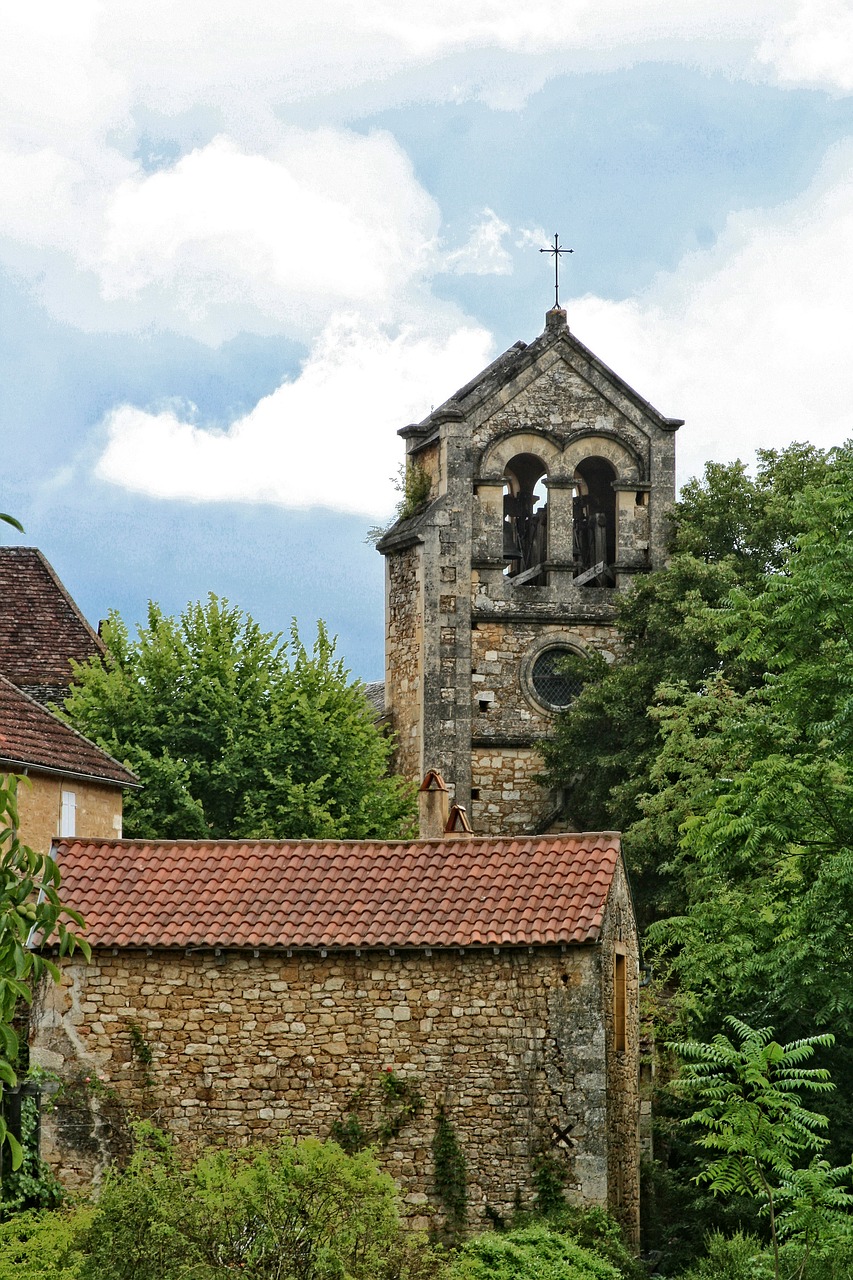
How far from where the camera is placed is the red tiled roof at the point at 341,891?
61.7 ft

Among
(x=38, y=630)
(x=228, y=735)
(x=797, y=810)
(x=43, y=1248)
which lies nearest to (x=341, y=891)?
(x=797, y=810)

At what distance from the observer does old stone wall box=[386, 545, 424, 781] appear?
112ft

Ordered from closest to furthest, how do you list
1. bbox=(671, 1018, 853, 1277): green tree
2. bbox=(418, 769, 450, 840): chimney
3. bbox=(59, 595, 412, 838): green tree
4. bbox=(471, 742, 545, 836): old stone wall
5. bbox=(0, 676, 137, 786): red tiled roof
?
bbox=(671, 1018, 853, 1277): green tree, bbox=(418, 769, 450, 840): chimney, bbox=(0, 676, 137, 786): red tiled roof, bbox=(59, 595, 412, 838): green tree, bbox=(471, 742, 545, 836): old stone wall

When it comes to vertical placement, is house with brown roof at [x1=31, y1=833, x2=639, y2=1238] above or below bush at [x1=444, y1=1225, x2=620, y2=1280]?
above

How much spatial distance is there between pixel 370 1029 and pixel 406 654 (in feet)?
54.0

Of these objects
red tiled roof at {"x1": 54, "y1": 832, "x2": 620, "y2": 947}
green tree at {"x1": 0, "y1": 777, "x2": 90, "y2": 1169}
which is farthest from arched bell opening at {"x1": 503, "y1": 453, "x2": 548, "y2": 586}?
green tree at {"x1": 0, "y1": 777, "x2": 90, "y2": 1169}

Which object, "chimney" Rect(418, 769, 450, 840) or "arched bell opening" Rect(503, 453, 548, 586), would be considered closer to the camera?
"chimney" Rect(418, 769, 450, 840)

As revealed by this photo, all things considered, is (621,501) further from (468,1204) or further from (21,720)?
(468,1204)

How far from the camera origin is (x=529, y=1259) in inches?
640

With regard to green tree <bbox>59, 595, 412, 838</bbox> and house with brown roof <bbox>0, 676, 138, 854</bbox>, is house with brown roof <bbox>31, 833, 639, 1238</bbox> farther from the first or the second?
green tree <bbox>59, 595, 412, 838</bbox>

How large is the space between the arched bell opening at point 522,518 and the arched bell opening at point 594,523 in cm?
75

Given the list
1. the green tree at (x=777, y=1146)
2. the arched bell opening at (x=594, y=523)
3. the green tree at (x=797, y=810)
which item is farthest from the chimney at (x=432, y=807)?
the arched bell opening at (x=594, y=523)

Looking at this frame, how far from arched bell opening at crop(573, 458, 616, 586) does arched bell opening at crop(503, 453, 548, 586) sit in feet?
2.46

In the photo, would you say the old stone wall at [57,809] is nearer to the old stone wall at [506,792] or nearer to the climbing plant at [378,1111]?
the climbing plant at [378,1111]
